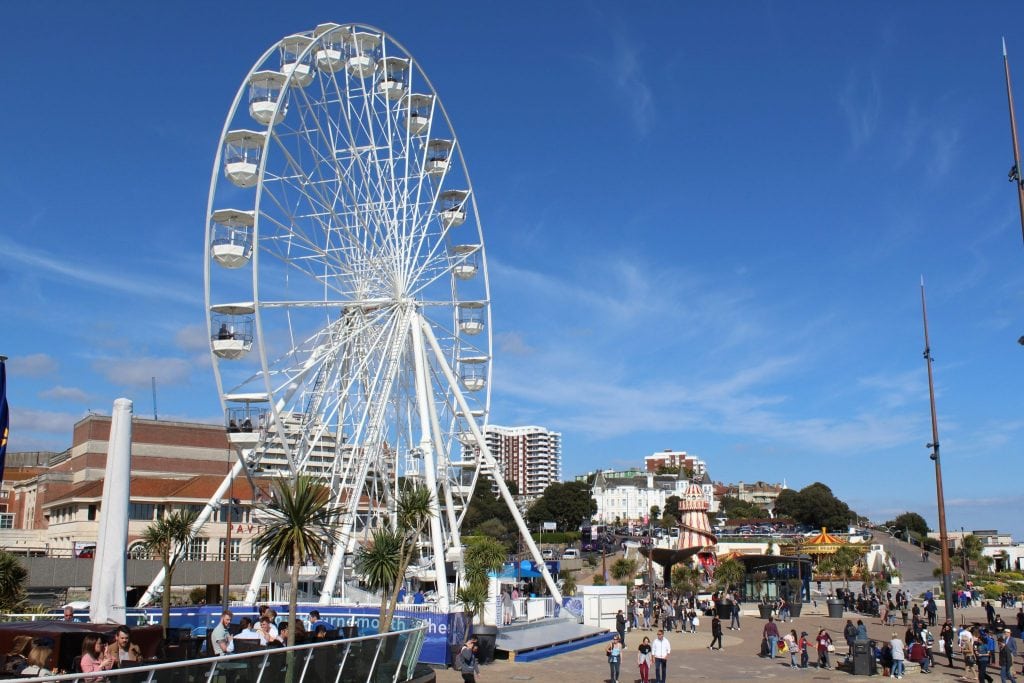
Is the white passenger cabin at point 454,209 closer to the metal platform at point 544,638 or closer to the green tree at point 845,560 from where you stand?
the metal platform at point 544,638

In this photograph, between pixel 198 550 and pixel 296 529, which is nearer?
pixel 296 529

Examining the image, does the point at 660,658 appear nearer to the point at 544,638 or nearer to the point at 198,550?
the point at 544,638

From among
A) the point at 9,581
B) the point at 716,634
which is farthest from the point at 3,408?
the point at 716,634

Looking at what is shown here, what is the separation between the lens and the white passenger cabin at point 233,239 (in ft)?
101

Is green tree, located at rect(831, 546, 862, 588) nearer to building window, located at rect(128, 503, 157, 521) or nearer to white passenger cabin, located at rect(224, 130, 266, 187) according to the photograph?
building window, located at rect(128, 503, 157, 521)

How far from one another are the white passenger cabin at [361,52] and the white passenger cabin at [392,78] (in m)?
0.74

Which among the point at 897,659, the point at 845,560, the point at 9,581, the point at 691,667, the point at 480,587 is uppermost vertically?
the point at 9,581

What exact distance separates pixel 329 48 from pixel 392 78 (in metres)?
3.90

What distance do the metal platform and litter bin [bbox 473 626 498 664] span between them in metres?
1.11

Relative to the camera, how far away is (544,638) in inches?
1310

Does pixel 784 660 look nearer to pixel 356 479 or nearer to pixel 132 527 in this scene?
pixel 356 479

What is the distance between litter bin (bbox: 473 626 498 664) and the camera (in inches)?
1133

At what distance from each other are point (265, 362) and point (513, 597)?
15189 mm

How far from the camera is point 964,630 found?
1168 inches
